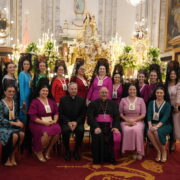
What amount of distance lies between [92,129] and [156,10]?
12.0 meters

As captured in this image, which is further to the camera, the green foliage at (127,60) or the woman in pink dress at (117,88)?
the green foliage at (127,60)

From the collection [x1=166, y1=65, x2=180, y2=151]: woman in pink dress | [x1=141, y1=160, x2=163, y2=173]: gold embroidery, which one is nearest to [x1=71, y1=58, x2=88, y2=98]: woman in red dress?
[x1=166, y1=65, x2=180, y2=151]: woman in pink dress

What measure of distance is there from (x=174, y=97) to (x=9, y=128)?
10.6 feet

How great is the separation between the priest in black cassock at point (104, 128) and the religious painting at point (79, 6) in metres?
13.2

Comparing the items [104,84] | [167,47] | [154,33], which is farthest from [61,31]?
[104,84]

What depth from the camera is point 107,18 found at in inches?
687

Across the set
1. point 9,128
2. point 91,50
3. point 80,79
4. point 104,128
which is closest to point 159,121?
point 104,128

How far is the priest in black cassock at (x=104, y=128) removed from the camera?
181 inches

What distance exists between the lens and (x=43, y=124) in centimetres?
468

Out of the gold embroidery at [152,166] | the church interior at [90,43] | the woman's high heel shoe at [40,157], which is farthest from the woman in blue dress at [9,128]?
the gold embroidery at [152,166]

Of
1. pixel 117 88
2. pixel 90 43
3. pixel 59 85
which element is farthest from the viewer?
pixel 90 43

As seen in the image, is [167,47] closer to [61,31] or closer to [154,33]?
[154,33]

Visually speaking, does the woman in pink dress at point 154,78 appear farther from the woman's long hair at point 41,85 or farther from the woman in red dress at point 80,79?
the woman's long hair at point 41,85

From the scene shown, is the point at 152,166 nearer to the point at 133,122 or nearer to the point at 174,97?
the point at 133,122
